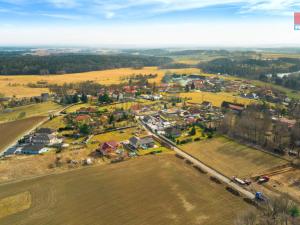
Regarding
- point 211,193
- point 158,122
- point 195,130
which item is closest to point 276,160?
point 211,193

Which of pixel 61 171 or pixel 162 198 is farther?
pixel 61 171

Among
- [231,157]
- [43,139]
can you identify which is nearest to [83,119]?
[43,139]

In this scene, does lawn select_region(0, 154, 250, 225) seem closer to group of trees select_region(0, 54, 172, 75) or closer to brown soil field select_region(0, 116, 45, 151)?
brown soil field select_region(0, 116, 45, 151)

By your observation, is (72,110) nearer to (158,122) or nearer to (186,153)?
(158,122)

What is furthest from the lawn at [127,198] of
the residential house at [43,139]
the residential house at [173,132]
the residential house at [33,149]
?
the residential house at [43,139]

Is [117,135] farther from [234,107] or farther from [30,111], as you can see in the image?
[30,111]

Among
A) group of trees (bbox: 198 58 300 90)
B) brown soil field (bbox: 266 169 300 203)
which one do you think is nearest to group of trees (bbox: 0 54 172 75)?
group of trees (bbox: 198 58 300 90)
